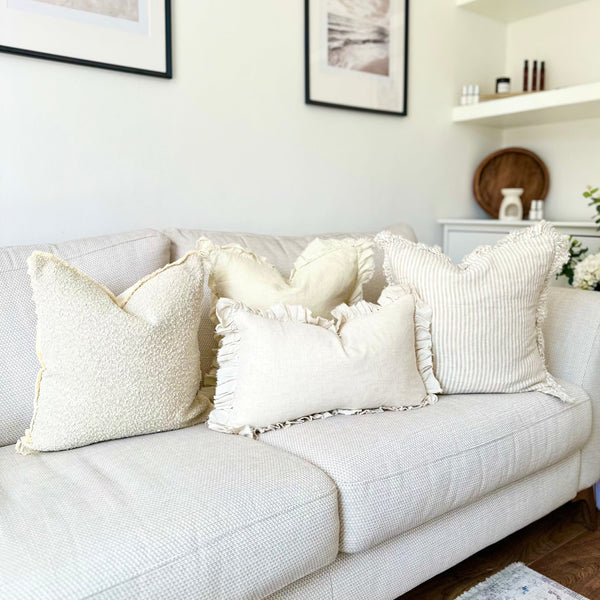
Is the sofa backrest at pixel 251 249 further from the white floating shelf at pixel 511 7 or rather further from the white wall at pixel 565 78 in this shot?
the white floating shelf at pixel 511 7

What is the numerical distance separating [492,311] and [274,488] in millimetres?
778

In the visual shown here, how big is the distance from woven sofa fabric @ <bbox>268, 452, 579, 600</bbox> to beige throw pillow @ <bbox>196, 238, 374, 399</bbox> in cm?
54

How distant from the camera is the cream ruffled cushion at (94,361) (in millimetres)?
1219

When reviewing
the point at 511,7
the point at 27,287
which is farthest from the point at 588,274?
the point at 27,287

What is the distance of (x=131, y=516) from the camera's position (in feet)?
3.16

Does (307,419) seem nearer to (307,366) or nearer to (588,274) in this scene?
(307,366)

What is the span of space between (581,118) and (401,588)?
222cm

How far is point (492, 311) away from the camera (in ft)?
5.11

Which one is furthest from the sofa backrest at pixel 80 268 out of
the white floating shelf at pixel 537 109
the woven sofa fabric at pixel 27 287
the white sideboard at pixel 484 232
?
the white floating shelf at pixel 537 109

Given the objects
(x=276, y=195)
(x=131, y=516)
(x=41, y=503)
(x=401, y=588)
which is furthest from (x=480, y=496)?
(x=276, y=195)

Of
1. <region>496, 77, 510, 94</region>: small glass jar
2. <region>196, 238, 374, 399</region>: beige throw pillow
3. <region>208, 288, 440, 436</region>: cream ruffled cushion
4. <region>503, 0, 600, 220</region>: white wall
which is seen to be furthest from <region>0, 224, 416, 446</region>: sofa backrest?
<region>503, 0, 600, 220</region>: white wall

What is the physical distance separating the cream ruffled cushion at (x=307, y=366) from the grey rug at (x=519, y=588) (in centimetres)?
47

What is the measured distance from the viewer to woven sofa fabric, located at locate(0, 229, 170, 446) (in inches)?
51.7

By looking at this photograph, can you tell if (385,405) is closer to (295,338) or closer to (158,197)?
(295,338)
